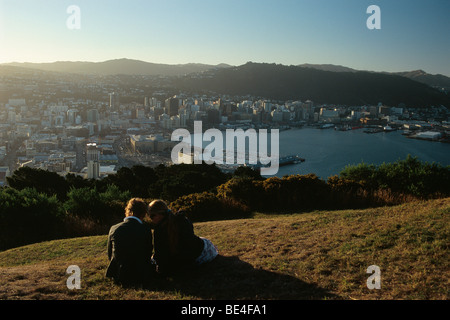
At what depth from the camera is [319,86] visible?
6750 centimetres

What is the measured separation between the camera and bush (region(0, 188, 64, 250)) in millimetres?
4582

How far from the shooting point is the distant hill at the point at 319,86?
2379 inches

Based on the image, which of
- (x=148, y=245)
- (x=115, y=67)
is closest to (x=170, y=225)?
(x=148, y=245)

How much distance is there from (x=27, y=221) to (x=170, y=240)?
330 centimetres

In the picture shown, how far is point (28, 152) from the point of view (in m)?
28.9

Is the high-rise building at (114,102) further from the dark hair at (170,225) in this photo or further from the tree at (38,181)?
the dark hair at (170,225)

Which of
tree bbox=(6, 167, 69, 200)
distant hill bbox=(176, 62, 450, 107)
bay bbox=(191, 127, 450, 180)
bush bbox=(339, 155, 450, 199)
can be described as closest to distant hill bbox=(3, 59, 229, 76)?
distant hill bbox=(176, 62, 450, 107)

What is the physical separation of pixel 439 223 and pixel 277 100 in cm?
6483

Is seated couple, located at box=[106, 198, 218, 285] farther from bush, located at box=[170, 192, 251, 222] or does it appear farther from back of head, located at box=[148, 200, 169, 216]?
bush, located at box=[170, 192, 251, 222]

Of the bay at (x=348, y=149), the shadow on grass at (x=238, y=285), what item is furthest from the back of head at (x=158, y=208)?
the bay at (x=348, y=149)

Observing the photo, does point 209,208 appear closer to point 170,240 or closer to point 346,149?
point 170,240

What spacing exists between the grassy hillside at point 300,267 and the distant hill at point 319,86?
199 ft

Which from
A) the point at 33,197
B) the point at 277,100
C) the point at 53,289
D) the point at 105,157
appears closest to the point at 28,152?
the point at 105,157
